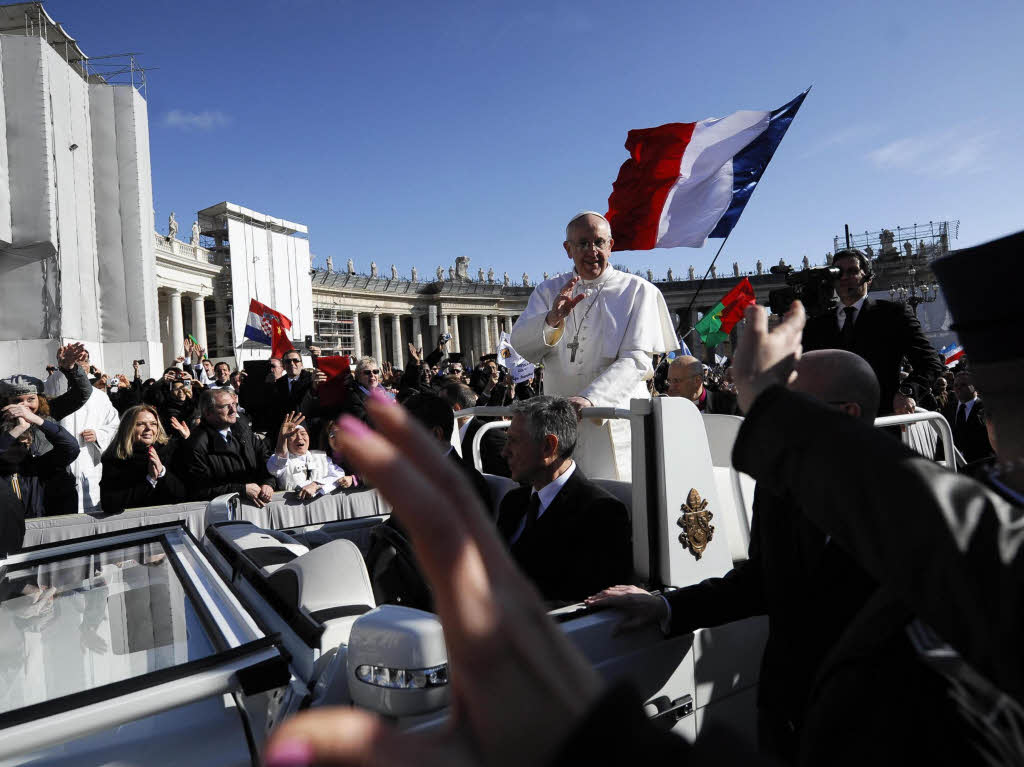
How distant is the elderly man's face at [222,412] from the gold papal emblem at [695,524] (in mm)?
4623

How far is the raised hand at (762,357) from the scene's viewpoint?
900mm

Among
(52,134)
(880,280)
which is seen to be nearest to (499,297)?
(880,280)

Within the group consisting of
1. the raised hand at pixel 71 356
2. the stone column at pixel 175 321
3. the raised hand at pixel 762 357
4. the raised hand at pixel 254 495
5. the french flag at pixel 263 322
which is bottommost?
the raised hand at pixel 254 495

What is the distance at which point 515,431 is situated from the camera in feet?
9.71

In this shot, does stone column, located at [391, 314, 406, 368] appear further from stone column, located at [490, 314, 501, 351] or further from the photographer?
the photographer

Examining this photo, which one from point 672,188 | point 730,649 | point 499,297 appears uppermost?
point 499,297

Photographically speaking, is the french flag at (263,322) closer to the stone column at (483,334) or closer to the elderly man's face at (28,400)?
the elderly man's face at (28,400)

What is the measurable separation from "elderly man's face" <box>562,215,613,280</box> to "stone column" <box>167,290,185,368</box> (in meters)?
43.3

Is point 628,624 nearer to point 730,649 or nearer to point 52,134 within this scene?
point 730,649

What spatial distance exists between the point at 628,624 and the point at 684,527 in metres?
0.55

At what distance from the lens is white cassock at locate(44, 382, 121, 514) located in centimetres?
691

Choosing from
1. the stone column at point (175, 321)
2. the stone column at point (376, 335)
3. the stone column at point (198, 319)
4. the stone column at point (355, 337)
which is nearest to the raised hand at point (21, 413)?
the stone column at point (175, 321)

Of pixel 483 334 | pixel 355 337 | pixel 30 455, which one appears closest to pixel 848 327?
pixel 30 455

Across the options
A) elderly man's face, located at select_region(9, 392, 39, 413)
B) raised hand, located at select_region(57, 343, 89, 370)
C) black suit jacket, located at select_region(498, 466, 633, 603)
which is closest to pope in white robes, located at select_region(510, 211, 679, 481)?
black suit jacket, located at select_region(498, 466, 633, 603)
